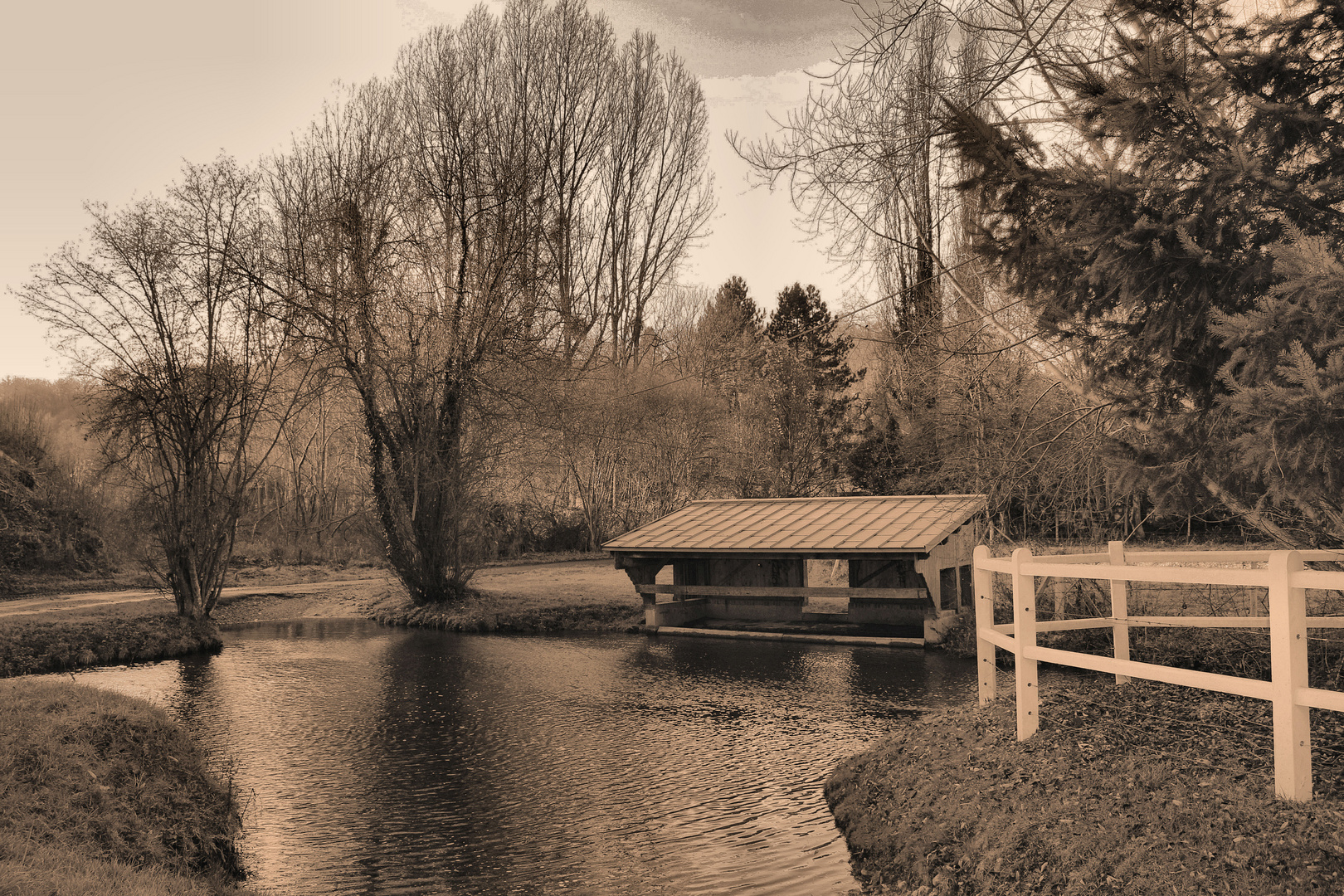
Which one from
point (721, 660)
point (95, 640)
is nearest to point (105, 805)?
point (721, 660)

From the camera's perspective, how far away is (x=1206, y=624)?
6.79 meters

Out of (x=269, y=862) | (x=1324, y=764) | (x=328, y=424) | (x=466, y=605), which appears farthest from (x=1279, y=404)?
(x=328, y=424)

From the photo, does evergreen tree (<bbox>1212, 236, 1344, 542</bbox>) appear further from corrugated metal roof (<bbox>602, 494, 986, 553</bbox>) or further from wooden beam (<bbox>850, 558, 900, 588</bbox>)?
wooden beam (<bbox>850, 558, 900, 588</bbox>)

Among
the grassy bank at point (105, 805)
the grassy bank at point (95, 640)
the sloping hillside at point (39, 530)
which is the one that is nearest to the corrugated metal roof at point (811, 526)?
the grassy bank at point (95, 640)

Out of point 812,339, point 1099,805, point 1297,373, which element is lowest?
point 1099,805

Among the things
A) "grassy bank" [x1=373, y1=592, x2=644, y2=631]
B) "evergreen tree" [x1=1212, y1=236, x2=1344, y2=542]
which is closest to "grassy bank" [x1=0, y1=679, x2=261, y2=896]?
"evergreen tree" [x1=1212, y1=236, x2=1344, y2=542]

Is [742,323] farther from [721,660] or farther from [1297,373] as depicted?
[1297,373]

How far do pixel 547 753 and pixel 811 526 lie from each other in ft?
26.6

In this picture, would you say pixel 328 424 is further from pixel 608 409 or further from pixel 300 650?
pixel 300 650

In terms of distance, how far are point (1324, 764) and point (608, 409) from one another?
29.9m

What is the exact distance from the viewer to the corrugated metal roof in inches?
590

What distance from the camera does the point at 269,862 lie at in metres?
6.60

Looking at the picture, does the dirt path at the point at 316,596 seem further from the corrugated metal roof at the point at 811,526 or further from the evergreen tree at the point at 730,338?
the evergreen tree at the point at 730,338

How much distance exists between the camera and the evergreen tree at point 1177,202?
6.39m
